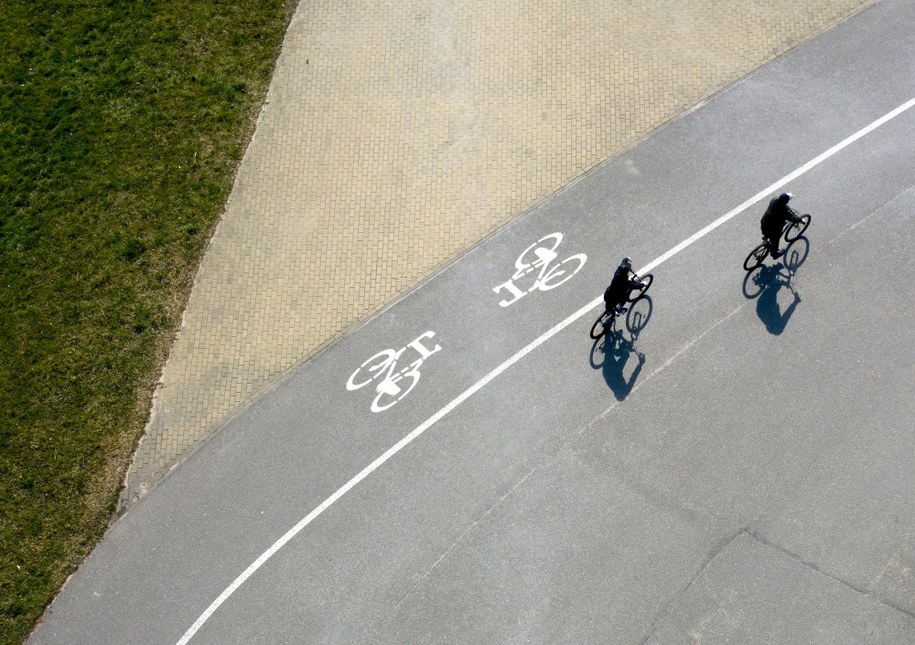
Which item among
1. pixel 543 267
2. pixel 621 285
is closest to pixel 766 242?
pixel 621 285

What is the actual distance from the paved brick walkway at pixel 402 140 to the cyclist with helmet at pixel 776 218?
3143 millimetres

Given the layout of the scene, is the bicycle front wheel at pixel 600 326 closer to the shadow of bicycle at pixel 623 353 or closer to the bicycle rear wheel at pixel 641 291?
the shadow of bicycle at pixel 623 353

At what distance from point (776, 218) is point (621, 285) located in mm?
2694

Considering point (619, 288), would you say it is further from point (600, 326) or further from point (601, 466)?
point (601, 466)

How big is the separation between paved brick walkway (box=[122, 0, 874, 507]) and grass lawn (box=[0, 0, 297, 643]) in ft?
1.69

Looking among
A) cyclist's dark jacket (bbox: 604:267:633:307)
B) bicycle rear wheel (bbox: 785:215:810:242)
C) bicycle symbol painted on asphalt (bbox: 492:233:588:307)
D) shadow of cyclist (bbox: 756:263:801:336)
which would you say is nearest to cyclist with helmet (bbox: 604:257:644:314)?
cyclist's dark jacket (bbox: 604:267:633:307)

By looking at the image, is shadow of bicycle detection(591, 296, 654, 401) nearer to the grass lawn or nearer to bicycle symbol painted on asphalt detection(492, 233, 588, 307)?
bicycle symbol painted on asphalt detection(492, 233, 588, 307)

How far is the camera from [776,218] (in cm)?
1262

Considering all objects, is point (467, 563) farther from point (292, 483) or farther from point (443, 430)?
point (292, 483)

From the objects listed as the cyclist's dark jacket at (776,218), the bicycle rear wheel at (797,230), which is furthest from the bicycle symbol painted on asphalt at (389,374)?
the bicycle rear wheel at (797,230)

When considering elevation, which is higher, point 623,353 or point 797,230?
point 623,353

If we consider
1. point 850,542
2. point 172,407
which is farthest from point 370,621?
point 850,542

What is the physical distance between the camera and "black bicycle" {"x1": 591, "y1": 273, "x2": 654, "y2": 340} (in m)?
12.8

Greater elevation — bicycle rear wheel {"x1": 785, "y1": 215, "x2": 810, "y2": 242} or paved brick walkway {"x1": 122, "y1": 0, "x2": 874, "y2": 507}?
paved brick walkway {"x1": 122, "y1": 0, "x2": 874, "y2": 507}
